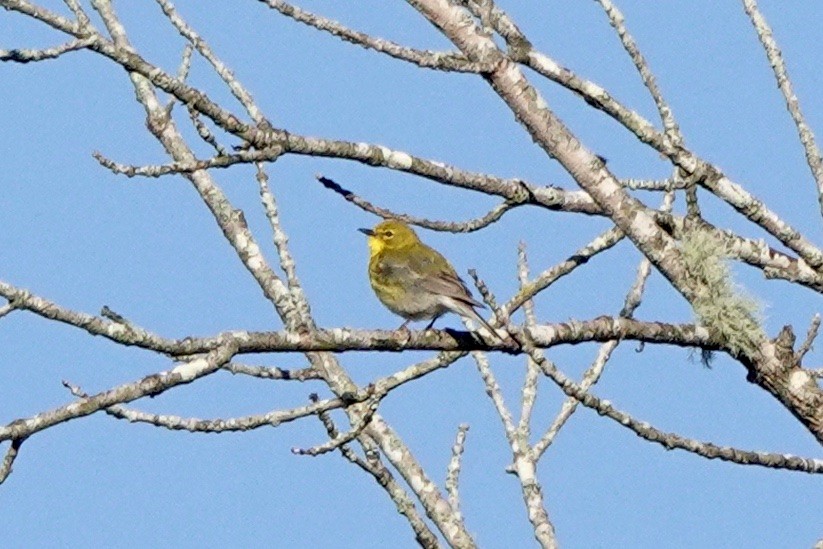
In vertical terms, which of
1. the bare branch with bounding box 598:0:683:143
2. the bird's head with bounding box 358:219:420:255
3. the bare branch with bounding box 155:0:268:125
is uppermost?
the bird's head with bounding box 358:219:420:255

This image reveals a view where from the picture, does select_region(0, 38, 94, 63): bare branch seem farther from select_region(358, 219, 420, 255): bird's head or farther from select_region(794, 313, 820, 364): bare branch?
select_region(358, 219, 420, 255): bird's head

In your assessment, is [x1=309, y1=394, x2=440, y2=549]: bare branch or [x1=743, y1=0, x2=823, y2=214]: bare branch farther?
[x1=309, y1=394, x2=440, y2=549]: bare branch

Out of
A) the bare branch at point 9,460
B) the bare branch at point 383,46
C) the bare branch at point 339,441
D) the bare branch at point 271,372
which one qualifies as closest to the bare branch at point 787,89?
the bare branch at point 383,46

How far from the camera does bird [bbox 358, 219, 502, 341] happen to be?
8.46 metres

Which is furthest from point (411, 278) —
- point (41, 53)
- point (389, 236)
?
point (41, 53)

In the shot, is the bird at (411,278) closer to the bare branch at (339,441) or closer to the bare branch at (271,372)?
the bare branch at (271,372)

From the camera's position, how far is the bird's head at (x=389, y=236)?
32.2 ft

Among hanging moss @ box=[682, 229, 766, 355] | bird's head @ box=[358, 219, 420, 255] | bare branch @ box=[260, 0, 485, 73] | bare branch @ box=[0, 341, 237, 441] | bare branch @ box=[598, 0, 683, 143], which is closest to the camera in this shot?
bare branch @ box=[0, 341, 237, 441]

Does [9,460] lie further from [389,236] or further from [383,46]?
[389,236]

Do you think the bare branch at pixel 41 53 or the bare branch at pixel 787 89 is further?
the bare branch at pixel 787 89

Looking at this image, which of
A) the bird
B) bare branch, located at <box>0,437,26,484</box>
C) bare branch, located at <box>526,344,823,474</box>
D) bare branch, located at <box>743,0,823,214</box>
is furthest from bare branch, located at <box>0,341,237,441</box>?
the bird

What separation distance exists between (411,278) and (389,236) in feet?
3.21

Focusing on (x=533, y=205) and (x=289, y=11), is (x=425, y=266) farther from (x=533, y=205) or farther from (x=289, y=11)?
(x=289, y=11)

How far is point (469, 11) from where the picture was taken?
5055 millimetres
